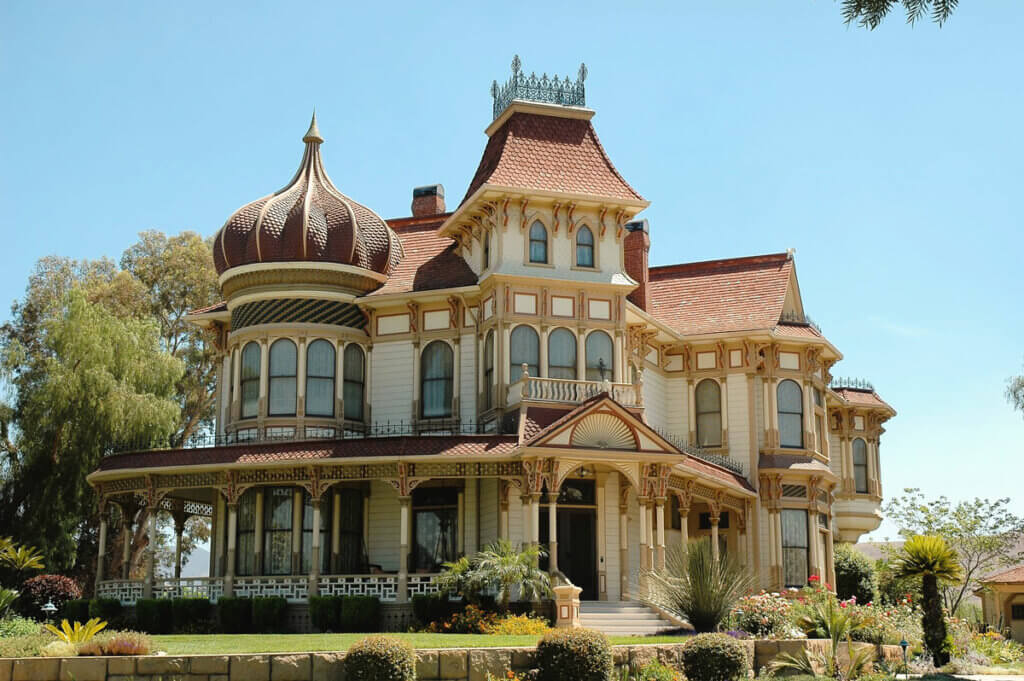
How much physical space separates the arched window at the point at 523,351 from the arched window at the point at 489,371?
1.77 ft

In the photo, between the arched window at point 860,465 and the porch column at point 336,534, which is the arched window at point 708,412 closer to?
A: the arched window at point 860,465

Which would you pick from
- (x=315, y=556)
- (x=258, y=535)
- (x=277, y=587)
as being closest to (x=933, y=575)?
(x=315, y=556)

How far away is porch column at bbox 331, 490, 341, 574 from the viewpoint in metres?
32.8

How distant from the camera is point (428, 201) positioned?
4109 centimetres

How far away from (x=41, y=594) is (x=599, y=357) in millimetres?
16272

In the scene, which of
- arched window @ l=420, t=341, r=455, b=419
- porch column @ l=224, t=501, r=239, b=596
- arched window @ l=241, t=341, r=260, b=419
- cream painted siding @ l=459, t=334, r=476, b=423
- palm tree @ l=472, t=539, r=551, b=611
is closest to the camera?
palm tree @ l=472, t=539, r=551, b=611

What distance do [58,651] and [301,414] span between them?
1543 centimetres

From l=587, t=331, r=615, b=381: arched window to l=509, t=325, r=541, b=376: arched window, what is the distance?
1.44m

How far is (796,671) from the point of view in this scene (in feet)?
75.2

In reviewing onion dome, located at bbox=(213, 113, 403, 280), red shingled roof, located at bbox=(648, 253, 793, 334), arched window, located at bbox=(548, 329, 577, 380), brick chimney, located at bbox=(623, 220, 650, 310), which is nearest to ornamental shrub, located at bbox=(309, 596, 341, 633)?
arched window, located at bbox=(548, 329, 577, 380)

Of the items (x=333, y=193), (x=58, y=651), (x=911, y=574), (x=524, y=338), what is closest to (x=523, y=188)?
(x=524, y=338)

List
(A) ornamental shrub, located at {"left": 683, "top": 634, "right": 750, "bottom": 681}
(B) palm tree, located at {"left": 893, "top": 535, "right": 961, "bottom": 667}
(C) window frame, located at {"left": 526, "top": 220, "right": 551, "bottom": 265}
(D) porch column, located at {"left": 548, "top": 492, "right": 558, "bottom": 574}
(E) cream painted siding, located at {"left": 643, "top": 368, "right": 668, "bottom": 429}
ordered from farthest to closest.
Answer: (E) cream painted siding, located at {"left": 643, "top": 368, "right": 668, "bottom": 429} < (C) window frame, located at {"left": 526, "top": 220, "right": 551, "bottom": 265} < (D) porch column, located at {"left": 548, "top": 492, "right": 558, "bottom": 574} < (B) palm tree, located at {"left": 893, "top": 535, "right": 961, "bottom": 667} < (A) ornamental shrub, located at {"left": 683, "top": 634, "right": 750, "bottom": 681}

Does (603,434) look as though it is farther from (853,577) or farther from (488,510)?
(853,577)

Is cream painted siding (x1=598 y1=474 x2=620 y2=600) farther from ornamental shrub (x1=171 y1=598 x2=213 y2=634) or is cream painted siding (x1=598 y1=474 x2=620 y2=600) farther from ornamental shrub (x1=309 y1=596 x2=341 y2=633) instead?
ornamental shrub (x1=171 y1=598 x2=213 y2=634)
